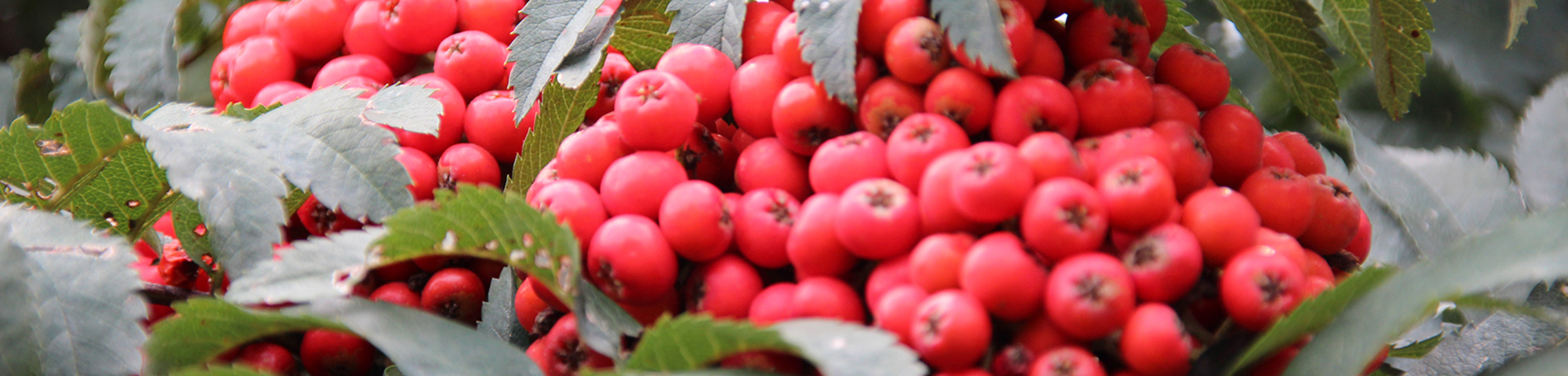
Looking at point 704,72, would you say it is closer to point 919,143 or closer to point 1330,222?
point 919,143

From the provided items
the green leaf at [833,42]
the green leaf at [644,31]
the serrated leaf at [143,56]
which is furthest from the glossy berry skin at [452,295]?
the serrated leaf at [143,56]

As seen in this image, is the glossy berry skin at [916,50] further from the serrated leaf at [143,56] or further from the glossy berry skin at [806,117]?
the serrated leaf at [143,56]

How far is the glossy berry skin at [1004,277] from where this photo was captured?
1.83ft

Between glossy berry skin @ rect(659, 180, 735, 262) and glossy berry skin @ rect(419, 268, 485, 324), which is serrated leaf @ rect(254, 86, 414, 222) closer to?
glossy berry skin @ rect(419, 268, 485, 324)

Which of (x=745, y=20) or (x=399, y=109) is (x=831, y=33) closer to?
(x=745, y=20)

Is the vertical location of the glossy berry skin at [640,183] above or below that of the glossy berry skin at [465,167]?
above

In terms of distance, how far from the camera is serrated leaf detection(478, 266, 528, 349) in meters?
0.78

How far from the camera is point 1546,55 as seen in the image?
1349 mm

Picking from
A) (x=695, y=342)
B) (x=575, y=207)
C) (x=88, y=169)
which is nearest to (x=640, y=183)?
(x=575, y=207)

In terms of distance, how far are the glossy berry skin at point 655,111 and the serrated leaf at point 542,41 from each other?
0.13 meters

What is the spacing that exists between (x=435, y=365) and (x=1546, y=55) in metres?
1.43

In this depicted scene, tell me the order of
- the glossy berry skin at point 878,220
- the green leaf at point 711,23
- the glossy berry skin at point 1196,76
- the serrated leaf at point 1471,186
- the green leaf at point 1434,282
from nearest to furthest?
the green leaf at point 1434,282, the glossy berry skin at point 878,220, the glossy berry skin at point 1196,76, the green leaf at point 711,23, the serrated leaf at point 1471,186

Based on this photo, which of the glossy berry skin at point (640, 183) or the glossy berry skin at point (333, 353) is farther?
the glossy berry skin at point (333, 353)

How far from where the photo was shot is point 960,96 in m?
0.64
